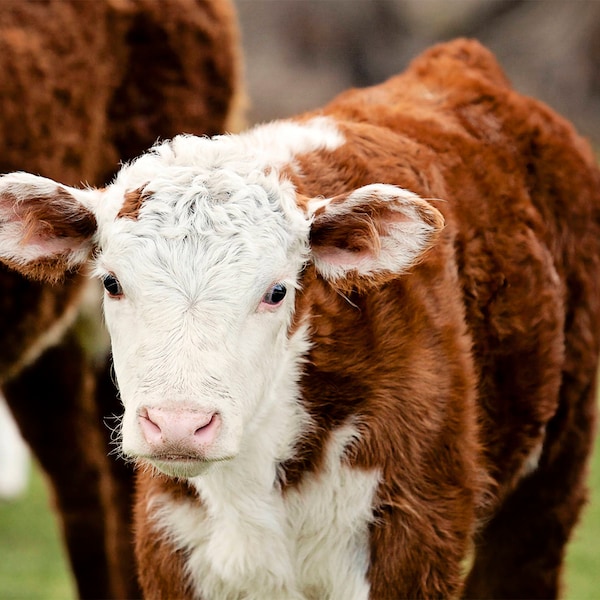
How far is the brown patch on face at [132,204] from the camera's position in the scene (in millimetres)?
3422

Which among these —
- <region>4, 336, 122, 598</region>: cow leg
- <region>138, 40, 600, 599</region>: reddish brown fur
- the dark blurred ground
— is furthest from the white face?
the dark blurred ground

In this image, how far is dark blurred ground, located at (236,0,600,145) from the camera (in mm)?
14969

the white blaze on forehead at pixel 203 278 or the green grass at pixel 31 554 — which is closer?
the white blaze on forehead at pixel 203 278

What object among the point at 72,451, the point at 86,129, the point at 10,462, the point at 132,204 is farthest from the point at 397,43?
the point at 132,204

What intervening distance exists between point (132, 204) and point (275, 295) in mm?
432

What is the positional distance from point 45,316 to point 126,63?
1.21 m

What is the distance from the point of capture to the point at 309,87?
597 inches

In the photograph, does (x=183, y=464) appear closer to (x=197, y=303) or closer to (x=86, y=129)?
(x=197, y=303)

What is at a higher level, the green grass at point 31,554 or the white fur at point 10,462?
the white fur at point 10,462

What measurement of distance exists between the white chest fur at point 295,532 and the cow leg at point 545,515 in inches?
47.0

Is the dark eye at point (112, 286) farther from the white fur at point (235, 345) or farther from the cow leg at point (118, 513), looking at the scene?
the cow leg at point (118, 513)

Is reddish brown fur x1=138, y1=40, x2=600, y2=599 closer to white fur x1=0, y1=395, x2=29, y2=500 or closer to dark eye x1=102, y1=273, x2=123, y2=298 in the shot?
dark eye x1=102, y1=273, x2=123, y2=298

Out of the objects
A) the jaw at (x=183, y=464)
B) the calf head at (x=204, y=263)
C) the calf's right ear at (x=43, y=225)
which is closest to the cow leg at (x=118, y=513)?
the calf's right ear at (x=43, y=225)

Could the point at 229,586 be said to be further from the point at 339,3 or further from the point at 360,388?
the point at 339,3
